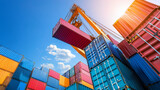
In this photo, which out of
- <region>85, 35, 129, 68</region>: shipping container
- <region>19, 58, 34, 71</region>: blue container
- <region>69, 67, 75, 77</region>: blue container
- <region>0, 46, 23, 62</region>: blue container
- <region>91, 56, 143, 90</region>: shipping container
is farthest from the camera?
<region>69, 67, 75, 77</region>: blue container

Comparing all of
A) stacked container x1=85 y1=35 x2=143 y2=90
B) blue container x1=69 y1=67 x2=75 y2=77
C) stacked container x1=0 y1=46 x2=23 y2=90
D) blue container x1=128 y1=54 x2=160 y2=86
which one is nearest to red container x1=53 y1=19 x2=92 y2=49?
stacked container x1=85 y1=35 x2=143 y2=90

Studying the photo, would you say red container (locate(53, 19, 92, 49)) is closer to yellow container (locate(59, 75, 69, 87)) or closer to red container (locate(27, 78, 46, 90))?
red container (locate(27, 78, 46, 90))

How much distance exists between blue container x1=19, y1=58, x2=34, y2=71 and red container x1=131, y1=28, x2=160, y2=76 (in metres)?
16.4

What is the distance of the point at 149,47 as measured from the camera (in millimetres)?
5707

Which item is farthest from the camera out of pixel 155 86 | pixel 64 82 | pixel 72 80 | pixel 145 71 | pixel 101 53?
pixel 72 80

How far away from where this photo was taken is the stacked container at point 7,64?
1063cm

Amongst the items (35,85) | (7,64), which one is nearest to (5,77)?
(7,64)

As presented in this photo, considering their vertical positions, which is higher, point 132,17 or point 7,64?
point 132,17

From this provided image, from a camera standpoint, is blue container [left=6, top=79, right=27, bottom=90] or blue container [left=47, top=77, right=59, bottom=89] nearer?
blue container [left=6, top=79, right=27, bottom=90]

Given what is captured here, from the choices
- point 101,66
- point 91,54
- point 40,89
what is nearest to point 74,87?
point 101,66

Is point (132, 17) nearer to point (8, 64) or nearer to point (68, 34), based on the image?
point (68, 34)

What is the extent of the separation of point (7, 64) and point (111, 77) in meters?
14.2

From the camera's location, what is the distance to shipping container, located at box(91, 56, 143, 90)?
7637mm

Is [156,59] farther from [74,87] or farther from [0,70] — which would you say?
[0,70]
